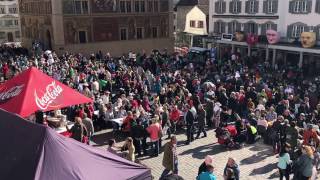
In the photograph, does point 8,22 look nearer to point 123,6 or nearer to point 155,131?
point 123,6

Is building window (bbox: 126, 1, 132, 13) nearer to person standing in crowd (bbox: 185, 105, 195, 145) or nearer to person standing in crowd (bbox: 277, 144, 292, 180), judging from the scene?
person standing in crowd (bbox: 185, 105, 195, 145)

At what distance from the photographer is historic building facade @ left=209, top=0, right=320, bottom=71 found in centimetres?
3528

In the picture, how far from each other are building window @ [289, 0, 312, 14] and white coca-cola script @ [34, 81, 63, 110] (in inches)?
1122

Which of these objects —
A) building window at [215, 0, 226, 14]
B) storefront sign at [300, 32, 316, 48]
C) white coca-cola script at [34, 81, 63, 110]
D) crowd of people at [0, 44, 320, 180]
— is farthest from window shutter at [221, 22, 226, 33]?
white coca-cola script at [34, 81, 63, 110]

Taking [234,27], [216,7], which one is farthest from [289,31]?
[216,7]

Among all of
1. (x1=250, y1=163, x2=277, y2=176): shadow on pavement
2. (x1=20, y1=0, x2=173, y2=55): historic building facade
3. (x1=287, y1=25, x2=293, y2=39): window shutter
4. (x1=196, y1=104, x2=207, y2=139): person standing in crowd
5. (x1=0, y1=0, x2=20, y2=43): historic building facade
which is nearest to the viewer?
(x1=250, y1=163, x2=277, y2=176): shadow on pavement

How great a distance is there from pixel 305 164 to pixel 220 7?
36.2 metres

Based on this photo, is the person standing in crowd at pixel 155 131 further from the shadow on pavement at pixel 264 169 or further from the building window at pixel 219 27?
the building window at pixel 219 27

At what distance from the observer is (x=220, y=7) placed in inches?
1775

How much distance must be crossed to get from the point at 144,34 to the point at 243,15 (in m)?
13.2

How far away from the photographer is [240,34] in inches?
1612

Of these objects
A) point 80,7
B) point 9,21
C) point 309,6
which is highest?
point 80,7

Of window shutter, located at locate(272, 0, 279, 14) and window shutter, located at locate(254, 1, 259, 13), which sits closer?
window shutter, located at locate(272, 0, 279, 14)

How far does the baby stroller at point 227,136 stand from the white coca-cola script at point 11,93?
25.8 feet
